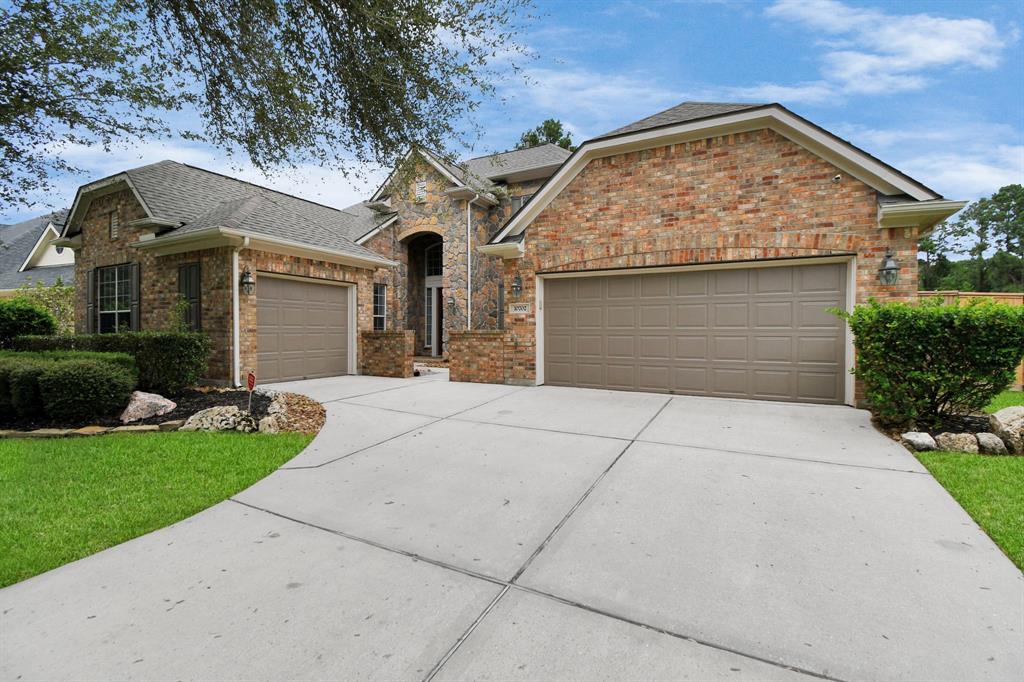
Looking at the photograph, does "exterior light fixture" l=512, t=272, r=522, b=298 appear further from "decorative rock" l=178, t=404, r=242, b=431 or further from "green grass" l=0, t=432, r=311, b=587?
"decorative rock" l=178, t=404, r=242, b=431

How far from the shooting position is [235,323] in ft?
30.8

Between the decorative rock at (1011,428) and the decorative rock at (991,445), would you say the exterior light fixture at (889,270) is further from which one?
the decorative rock at (991,445)

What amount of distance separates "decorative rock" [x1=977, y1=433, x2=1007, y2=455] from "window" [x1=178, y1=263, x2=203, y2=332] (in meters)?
13.1

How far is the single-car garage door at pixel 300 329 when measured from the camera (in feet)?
33.0

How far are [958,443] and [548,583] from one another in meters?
5.36

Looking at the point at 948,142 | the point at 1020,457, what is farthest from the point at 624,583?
the point at 948,142

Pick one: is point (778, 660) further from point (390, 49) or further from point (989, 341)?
point (390, 49)

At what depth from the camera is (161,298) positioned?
10.7 m

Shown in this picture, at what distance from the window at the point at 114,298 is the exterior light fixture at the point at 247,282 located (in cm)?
448

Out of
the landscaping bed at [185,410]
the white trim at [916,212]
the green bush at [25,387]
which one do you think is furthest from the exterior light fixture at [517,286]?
the green bush at [25,387]

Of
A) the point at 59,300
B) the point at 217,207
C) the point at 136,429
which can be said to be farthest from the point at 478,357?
the point at 59,300

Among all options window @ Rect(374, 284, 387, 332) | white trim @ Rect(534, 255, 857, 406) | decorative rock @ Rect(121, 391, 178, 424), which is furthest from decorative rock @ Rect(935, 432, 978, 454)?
window @ Rect(374, 284, 387, 332)

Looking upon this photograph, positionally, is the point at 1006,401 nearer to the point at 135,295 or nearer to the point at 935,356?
the point at 935,356

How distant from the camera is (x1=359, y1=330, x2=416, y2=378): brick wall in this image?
1152 centimetres
